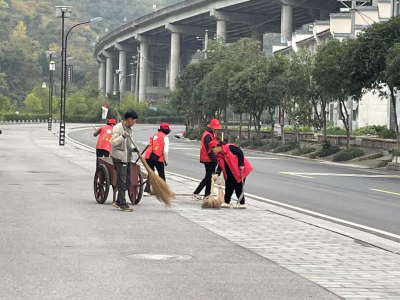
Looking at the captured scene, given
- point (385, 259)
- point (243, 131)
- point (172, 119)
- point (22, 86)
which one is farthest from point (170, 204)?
point (22, 86)

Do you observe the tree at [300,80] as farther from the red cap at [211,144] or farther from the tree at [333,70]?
the red cap at [211,144]

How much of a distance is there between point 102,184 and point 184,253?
21.7 ft

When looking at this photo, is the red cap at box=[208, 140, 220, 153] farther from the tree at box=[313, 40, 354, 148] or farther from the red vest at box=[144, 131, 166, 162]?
the tree at box=[313, 40, 354, 148]

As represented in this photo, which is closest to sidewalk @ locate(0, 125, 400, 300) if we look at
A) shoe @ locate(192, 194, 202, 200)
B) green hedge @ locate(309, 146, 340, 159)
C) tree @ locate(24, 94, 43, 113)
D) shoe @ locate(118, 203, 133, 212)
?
shoe @ locate(118, 203, 133, 212)

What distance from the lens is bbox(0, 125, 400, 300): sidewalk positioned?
8953mm

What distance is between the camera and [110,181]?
17594mm

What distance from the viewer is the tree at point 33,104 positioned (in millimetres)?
137375

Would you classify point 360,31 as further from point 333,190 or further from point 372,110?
point 333,190

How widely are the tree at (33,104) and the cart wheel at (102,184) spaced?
398 feet

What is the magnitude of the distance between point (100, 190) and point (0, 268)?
8.04 meters

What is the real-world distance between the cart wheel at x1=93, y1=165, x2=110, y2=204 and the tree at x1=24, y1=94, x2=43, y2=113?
121 metres

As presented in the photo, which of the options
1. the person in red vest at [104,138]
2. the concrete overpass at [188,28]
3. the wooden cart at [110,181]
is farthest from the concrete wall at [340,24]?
the wooden cart at [110,181]

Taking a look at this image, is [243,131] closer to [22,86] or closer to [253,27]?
[253,27]

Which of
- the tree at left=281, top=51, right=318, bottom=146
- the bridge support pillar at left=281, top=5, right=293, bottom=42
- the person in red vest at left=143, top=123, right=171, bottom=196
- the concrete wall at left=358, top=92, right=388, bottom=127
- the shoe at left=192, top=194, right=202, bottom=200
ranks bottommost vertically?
the shoe at left=192, top=194, right=202, bottom=200
